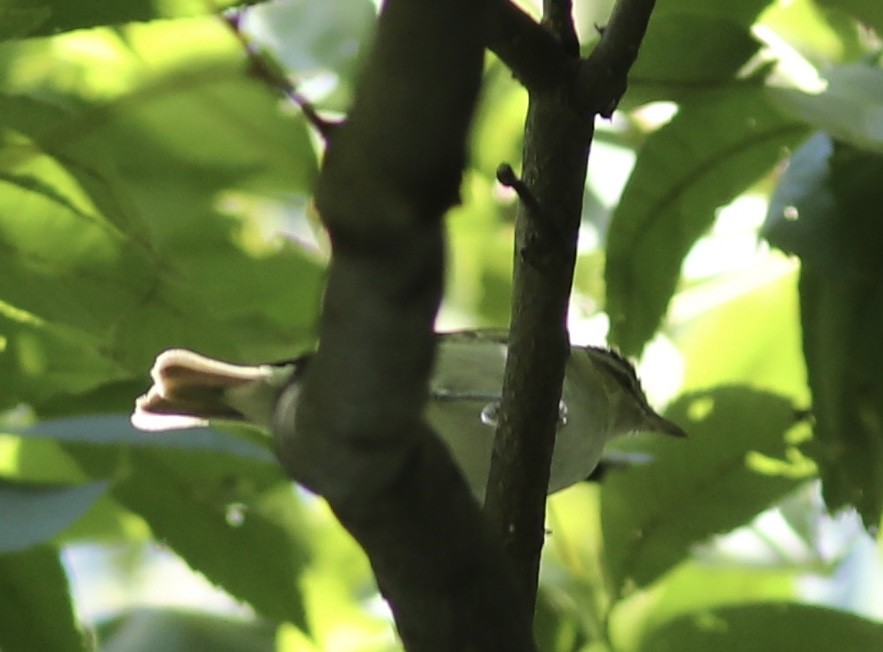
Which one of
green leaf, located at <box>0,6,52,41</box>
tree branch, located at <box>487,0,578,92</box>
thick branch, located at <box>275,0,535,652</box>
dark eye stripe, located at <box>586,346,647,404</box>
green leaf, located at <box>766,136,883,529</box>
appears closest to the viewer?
thick branch, located at <box>275,0,535,652</box>

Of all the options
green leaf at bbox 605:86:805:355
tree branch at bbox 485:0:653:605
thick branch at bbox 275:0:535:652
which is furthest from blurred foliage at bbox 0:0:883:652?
thick branch at bbox 275:0:535:652

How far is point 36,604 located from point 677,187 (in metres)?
0.40

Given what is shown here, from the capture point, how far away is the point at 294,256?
766 millimetres

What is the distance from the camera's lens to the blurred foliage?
1.89 ft

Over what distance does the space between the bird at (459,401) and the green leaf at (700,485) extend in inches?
0.9

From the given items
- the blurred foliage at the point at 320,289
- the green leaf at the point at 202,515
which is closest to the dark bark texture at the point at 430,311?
the blurred foliage at the point at 320,289

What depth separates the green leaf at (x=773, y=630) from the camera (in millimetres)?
611

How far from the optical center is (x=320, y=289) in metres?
0.64

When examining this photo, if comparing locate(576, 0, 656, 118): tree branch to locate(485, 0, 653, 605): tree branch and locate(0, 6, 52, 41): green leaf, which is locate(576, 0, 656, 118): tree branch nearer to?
locate(485, 0, 653, 605): tree branch

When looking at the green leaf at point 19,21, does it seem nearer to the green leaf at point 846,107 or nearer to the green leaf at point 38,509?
the green leaf at point 38,509

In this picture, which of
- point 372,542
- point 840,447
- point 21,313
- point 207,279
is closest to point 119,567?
point 207,279

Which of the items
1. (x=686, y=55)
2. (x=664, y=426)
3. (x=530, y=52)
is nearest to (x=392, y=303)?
(x=530, y=52)

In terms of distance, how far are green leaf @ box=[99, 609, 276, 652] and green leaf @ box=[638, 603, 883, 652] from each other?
0.84 ft

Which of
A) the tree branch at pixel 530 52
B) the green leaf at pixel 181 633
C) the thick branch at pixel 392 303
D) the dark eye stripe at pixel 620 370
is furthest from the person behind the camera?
the dark eye stripe at pixel 620 370
